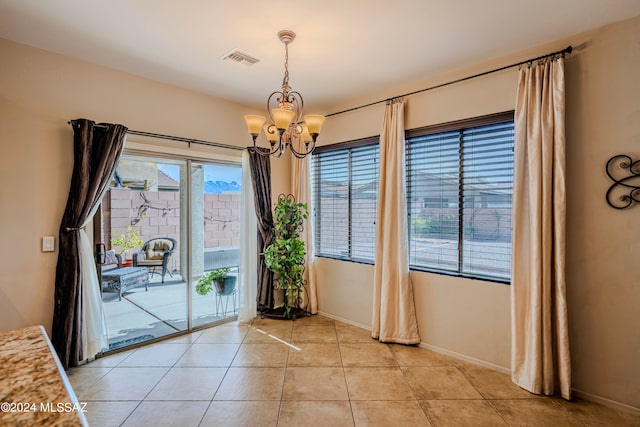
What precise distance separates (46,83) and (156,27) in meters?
1.26

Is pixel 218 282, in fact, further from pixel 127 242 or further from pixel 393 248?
pixel 393 248

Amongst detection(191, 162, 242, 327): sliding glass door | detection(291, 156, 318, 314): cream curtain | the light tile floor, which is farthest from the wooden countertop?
detection(291, 156, 318, 314): cream curtain

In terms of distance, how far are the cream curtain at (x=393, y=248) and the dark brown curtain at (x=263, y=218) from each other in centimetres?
154

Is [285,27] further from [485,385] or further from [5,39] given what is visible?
[485,385]

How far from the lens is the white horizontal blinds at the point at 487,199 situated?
2869 mm

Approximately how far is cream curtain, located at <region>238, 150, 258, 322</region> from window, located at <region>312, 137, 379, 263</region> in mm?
929

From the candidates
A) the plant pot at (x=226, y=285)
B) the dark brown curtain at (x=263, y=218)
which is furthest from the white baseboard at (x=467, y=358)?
the plant pot at (x=226, y=285)

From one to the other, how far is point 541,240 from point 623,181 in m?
0.69

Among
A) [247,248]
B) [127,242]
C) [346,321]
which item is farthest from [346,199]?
[127,242]

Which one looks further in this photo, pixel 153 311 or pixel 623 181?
pixel 153 311

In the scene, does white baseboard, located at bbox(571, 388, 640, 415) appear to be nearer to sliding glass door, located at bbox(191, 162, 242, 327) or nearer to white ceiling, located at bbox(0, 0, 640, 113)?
white ceiling, located at bbox(0, 0, 640, 113)

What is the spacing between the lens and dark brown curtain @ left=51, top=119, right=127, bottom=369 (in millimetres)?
2740

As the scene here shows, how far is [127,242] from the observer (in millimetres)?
3355

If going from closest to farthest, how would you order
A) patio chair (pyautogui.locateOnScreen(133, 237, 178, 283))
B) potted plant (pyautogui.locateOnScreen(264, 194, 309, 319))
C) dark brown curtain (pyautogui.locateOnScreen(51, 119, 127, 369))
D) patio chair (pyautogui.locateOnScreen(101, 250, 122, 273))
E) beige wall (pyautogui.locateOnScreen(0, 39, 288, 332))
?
beige wall (pyautogui.locateOnScreen(0, 39, 288, 332)) < dark brown curtain (pyautogui.locateOnScreen(51, 119, 127, 369)) < patio chair (pyautogui.locateOnScreen(101, 250, 122, 273)) < patio chair (pyautogui.locateOnScreen(133, 237, 178, 283)) < potted plant (pyautogui.locateOnScreen(264, 194, 309, 319))
